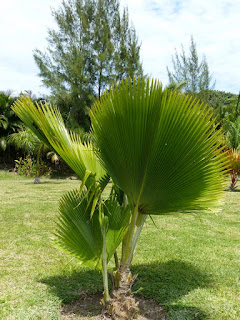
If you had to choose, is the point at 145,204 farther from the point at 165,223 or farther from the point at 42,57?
the point at 42,57

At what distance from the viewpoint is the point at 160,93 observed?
221cm

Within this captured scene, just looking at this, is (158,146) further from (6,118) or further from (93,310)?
(6,118)

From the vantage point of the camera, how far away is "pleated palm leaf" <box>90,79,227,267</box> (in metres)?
2.25

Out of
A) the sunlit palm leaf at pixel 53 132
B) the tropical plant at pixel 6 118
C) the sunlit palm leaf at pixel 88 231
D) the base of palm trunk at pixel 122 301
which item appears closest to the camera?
the sunlit palm leaf at pixel 53 132

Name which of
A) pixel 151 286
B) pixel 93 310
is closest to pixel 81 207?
pixel 93 310

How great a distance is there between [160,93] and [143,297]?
6.59 ft

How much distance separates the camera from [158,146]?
2340 mm

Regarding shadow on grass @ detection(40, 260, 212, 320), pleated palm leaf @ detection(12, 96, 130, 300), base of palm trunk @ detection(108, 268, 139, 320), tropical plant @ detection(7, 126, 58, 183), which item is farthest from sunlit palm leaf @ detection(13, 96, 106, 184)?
tropical plant @ detection(7, 126, 58, 183)

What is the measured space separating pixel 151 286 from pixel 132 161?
5.40 feet

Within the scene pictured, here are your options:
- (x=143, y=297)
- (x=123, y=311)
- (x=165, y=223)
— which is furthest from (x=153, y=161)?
(x=165, y=223)

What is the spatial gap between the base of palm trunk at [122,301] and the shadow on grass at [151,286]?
0.50 feet

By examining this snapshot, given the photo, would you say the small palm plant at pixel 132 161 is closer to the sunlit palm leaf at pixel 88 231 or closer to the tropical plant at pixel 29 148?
the sunlit palm leaf at pixel 88 231

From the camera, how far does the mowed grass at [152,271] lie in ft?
9.77

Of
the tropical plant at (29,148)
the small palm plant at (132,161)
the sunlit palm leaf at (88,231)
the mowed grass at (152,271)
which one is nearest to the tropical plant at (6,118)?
the tropical plant at (29,148)
